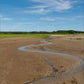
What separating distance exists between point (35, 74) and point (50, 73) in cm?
117

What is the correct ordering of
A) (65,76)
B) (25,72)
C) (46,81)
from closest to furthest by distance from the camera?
(46,81) < (65,76) < (25,72)

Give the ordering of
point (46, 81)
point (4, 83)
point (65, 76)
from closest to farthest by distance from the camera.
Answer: point (4, 83)
point (46, 81)
point (65, 76)

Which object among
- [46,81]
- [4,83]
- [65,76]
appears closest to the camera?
[4,83]

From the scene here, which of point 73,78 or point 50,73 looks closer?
point 73,78

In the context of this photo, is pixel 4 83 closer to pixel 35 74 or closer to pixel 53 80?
pixel 35 74

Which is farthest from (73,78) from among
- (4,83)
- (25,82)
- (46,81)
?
(4,83)

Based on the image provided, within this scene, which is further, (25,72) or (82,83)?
(25,72)

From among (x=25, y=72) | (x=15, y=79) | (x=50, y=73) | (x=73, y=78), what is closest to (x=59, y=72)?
(x=50, y=73)

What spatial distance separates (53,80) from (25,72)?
7.81ft

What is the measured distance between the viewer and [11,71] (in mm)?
9258

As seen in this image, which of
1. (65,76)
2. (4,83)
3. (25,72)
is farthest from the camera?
(25,72)

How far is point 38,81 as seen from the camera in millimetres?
7719

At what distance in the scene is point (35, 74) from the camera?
344 inches

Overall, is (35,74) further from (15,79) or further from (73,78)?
(73,78)
